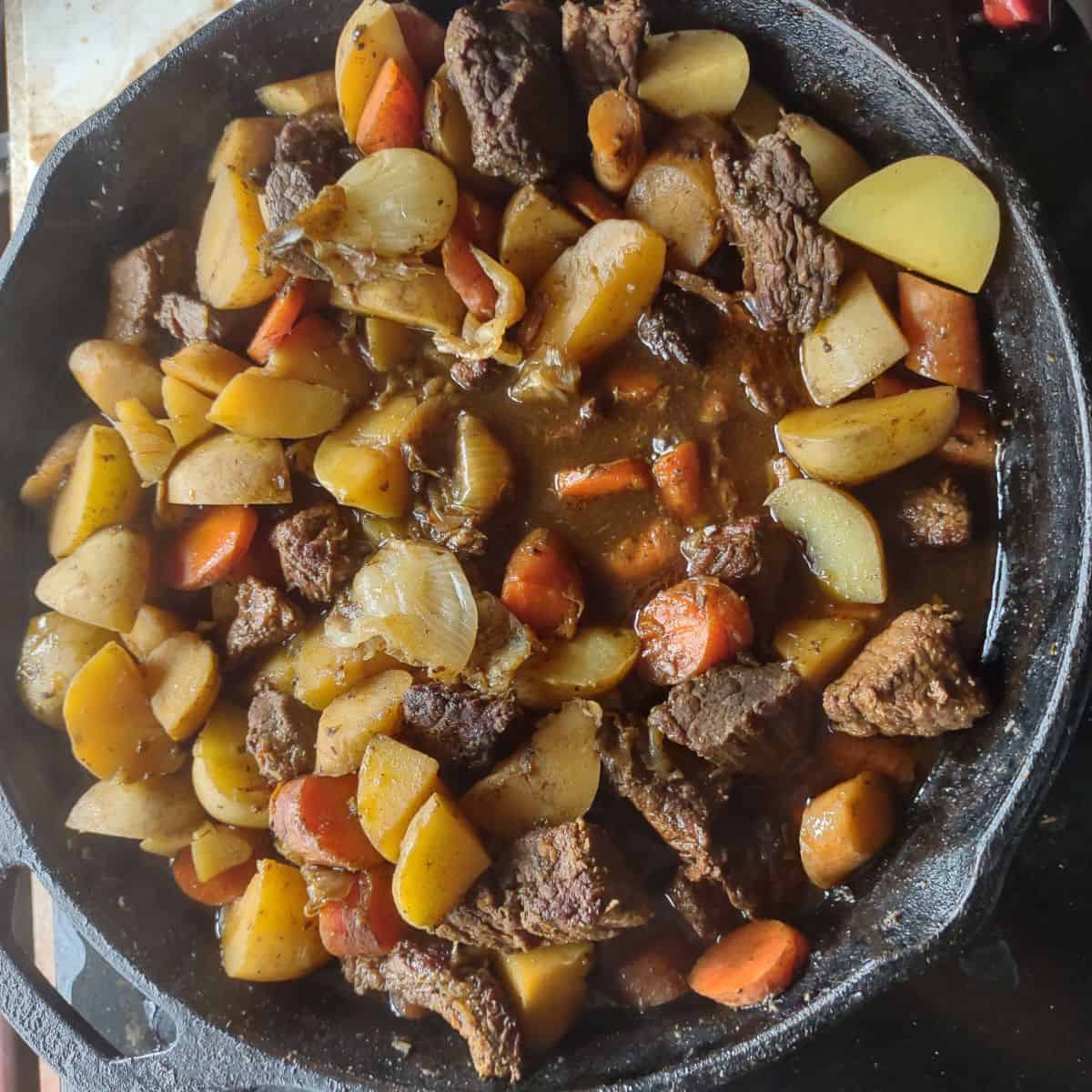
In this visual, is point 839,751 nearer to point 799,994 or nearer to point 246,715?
point 799,994

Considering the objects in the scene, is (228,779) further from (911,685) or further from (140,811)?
(911,685)

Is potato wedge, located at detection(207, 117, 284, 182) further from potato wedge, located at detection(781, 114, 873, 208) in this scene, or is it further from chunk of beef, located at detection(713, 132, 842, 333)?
potato wedge, located at detection(781, 114, 873, 208)

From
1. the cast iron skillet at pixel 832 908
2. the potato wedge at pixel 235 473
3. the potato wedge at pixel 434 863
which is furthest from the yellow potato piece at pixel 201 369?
the potato wedge at pixel 434 863

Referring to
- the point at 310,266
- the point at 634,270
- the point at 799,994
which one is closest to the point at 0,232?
the point at 310,266

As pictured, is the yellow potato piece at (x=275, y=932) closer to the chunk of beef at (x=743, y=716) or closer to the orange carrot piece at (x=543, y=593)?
the orange carrot piece at (x=543, y=593)

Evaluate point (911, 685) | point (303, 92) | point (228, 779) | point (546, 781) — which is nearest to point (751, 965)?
Result: point (546, 781)

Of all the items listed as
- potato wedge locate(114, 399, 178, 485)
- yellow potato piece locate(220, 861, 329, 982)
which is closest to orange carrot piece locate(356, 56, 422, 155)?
potato wedge locate(114, 399, 178, 485)
